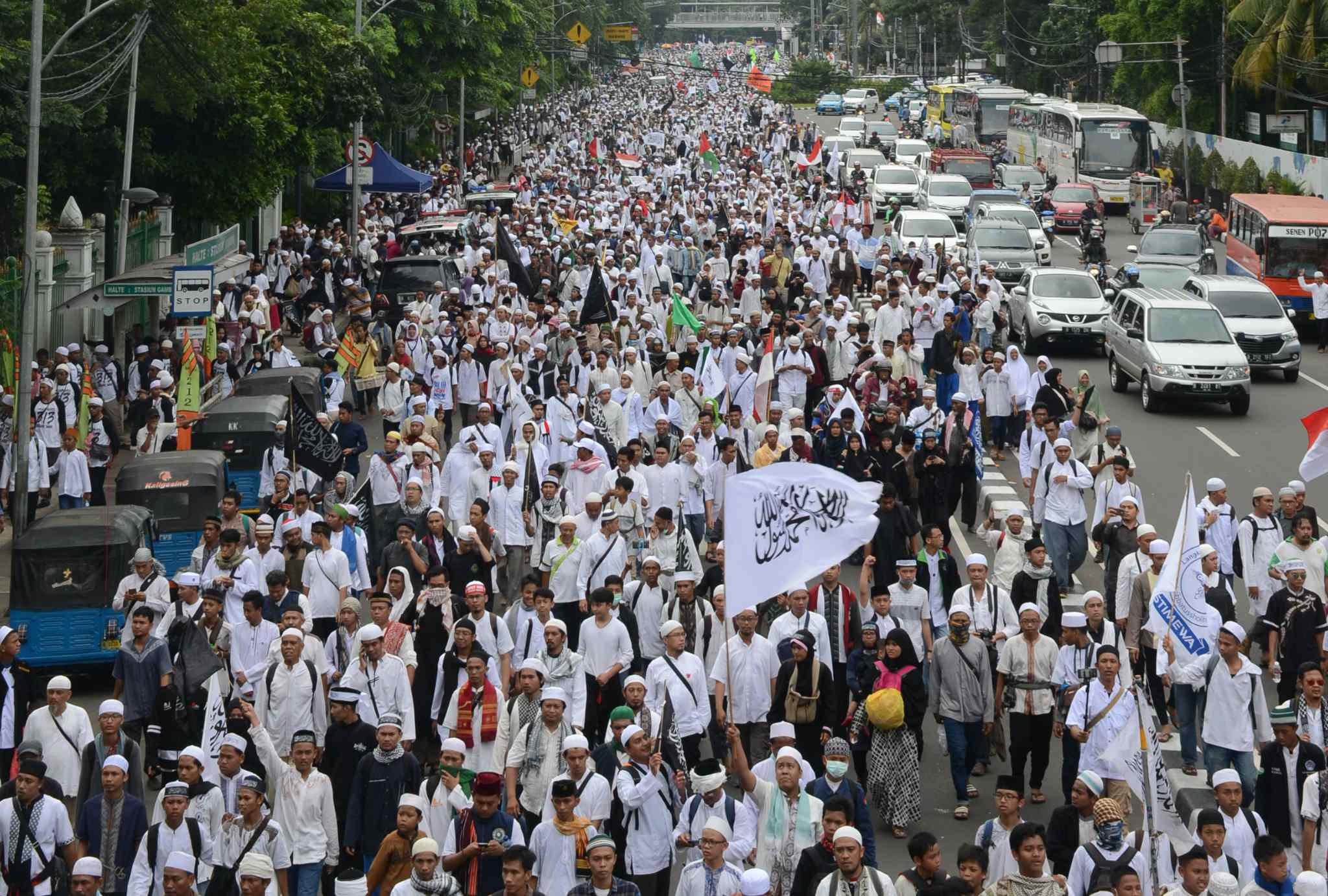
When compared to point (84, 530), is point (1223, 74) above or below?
above

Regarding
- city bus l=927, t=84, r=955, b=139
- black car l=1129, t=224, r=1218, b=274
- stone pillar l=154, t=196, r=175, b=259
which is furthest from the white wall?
stone pillar l=154, t=196, r=175, b=259

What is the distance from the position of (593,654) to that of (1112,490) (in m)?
5.30

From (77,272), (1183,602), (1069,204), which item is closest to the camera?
(1183,602)

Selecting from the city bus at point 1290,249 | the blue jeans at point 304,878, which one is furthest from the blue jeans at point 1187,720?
the city bus at point 1290,249

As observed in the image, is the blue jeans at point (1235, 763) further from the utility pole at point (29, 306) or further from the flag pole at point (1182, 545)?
the utility pole at point (29, 306)

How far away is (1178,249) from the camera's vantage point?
3412 cm

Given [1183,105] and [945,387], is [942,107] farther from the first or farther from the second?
[945,387]

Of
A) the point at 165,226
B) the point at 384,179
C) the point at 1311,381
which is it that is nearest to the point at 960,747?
the point at 1311,381

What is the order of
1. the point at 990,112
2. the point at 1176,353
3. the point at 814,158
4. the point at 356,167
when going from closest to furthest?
the point at 1176,353 → the point at 356,167 → the point at 814,158 → the point at 990,112

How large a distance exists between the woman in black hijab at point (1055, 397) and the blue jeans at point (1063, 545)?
2151mm

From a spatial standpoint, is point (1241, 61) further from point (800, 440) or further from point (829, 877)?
point (829, 877)

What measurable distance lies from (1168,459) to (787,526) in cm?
1303

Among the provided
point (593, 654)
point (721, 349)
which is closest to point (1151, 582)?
point (593, 654)

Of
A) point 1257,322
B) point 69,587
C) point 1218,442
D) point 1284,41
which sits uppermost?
point 1284,41
